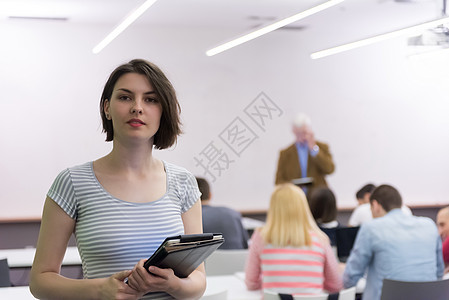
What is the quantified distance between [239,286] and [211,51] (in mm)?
3311

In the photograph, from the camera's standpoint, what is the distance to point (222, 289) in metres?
3.20

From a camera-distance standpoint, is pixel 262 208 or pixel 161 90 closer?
pixel 161 90

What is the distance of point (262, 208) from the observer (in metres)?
7.87

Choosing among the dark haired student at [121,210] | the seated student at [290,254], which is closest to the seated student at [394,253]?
the seated student at [290,254]

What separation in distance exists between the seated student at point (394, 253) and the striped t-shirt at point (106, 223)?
2.28m

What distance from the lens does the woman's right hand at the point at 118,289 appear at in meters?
1.48

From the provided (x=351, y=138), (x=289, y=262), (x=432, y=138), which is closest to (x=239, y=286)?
(x=289, y=262)

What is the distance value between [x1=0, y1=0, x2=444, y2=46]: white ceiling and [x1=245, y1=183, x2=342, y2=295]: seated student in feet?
10.1

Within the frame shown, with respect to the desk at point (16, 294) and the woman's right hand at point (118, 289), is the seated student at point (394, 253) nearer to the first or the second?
the desk at point (16, 294)

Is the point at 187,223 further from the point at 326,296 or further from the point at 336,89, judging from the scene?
the point at 336,89

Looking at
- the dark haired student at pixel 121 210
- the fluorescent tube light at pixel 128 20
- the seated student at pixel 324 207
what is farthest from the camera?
the seated student at pixel 324 207

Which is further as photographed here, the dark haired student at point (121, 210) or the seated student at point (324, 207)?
the seated student at point (324, 207)

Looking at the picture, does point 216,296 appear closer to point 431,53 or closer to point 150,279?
point 150,279

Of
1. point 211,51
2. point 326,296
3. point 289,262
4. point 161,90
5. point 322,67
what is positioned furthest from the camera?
point 322,67
